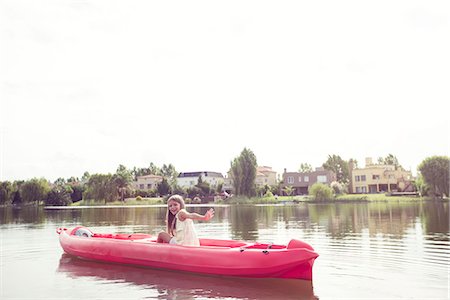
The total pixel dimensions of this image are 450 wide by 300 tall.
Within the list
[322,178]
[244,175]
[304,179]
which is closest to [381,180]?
[322,178]

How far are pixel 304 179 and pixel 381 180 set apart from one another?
1421 cm

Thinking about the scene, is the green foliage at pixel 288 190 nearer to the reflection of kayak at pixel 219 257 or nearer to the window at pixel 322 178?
the window at pixel 322 178

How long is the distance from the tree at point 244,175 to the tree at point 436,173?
21.6 m

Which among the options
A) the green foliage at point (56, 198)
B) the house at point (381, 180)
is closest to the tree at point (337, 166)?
the house at point (381, 180)

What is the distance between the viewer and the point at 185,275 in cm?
1085

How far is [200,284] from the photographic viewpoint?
9.98 meters

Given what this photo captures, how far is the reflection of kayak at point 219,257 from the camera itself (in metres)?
9.58

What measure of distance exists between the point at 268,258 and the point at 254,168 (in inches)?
2174

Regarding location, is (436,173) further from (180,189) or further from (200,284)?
(200,284)

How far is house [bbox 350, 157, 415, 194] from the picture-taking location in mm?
Answer: 74719

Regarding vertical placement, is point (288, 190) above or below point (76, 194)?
below

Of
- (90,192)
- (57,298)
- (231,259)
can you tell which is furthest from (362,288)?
(90,192)

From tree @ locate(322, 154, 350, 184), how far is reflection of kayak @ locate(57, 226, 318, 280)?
278 ft

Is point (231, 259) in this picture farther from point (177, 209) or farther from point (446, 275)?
point (446, 275)
